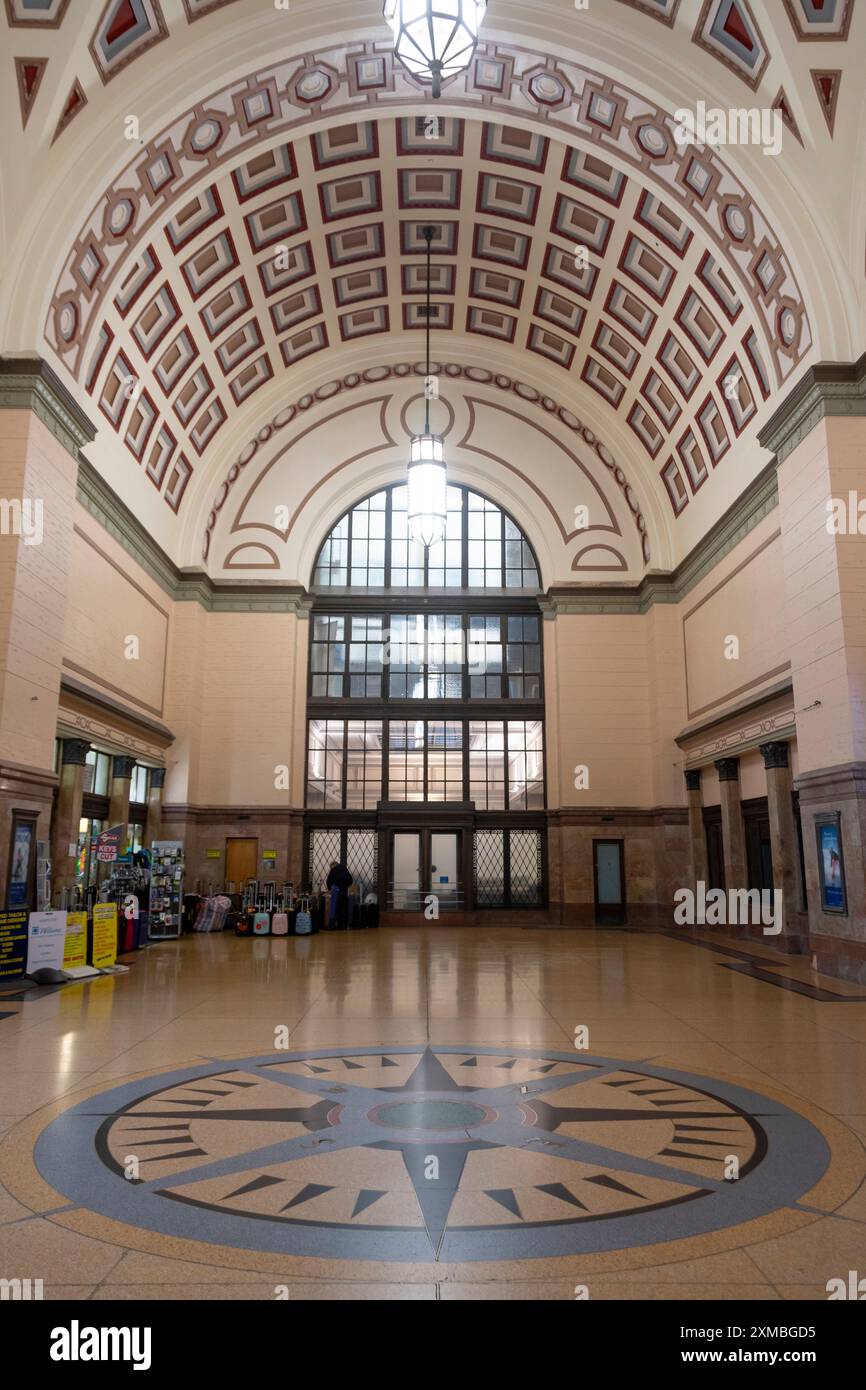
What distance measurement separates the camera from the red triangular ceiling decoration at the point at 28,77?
11.0 metres

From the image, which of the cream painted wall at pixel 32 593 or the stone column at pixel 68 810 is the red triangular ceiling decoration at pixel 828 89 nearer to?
the cream painted wall at pixel 32 593

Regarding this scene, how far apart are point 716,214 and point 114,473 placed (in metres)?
11.1

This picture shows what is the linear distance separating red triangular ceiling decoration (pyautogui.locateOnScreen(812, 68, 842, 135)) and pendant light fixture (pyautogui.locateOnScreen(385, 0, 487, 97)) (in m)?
5.56

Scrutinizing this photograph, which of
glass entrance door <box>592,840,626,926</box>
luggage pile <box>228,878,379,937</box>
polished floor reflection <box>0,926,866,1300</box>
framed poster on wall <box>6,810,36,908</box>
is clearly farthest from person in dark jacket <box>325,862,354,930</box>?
polished floor reflection <box>0,926,866,1300</box>

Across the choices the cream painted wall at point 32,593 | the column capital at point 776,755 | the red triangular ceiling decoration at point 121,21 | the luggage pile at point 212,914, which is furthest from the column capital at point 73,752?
the column capital at point 776,755

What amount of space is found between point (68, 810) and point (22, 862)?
3.18 metres

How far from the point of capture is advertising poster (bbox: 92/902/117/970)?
1131 cm

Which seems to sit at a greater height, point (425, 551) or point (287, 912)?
point (425, 551)

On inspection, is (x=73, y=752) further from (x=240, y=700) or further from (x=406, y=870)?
(x=406, y=870)

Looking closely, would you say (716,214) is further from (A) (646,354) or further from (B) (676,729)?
Answer: (B) (676,729)

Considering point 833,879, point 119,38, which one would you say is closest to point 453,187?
point 119,38

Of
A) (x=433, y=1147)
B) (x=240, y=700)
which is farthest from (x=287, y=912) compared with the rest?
(x=433, y=1147)

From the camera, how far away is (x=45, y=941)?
10.4 m

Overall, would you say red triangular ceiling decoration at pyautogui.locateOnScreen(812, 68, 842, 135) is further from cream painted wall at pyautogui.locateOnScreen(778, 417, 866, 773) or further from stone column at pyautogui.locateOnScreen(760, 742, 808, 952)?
stone column at pyautogui.locateOnScreen(760, 742, 808, 952)
